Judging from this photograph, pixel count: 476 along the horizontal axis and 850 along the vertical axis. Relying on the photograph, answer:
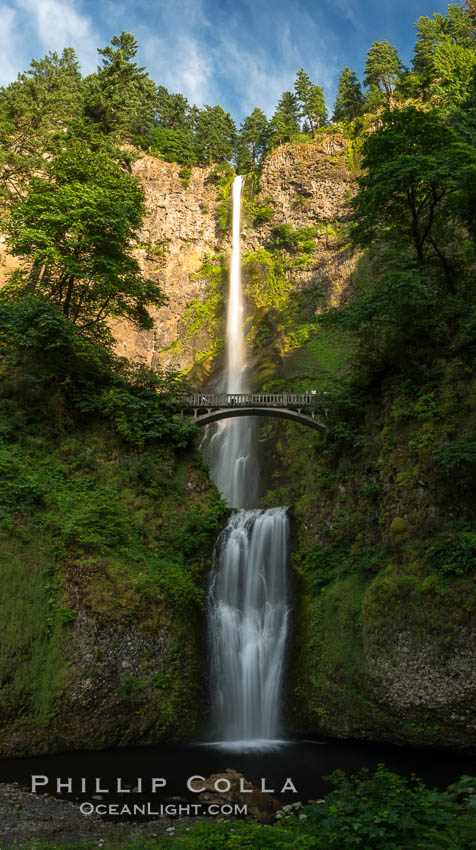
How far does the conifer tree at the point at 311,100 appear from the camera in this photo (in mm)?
53469

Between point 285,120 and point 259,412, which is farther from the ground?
point 285,120

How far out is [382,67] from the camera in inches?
1922

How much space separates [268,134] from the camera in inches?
2159

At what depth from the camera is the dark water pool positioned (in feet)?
32.5

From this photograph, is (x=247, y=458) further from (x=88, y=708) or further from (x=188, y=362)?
(x=88, y=708)

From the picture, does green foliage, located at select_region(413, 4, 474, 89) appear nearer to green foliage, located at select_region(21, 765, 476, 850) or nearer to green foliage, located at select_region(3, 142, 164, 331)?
green foliage, located at select_region(3, 142, 164, 331)

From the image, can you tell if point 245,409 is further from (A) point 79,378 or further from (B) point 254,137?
(B) point 254,137

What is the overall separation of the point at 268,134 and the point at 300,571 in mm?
52750

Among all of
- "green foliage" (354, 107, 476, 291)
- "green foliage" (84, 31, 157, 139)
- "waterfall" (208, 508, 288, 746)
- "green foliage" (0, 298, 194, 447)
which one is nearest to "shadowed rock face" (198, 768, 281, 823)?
"waterfall" (208, 508, 288, 746)

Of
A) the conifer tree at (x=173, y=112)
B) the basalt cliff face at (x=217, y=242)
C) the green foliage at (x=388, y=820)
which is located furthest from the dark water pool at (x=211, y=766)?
the conifer tree at (x=173, y=112)

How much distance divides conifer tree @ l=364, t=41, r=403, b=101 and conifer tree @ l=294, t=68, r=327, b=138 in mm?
5028

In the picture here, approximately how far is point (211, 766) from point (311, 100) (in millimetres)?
61035

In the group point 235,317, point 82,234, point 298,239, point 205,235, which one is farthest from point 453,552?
point 205,235

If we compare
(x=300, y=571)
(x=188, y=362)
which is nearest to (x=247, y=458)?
(x=188, y=362)
